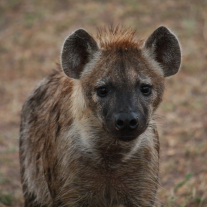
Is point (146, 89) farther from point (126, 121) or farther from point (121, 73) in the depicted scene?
point (126, 121)

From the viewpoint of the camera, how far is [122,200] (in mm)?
3211

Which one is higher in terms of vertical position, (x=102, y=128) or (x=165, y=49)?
(x=165, y=49)

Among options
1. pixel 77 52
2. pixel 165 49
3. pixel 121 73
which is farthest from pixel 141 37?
pixel 121 73

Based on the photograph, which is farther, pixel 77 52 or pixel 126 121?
pixel 77 52

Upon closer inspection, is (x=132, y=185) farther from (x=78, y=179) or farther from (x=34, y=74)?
(x=34, y=74)

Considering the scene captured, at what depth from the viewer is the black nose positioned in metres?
2.69

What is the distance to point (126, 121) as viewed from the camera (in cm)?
269

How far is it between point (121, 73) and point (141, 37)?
461 cm

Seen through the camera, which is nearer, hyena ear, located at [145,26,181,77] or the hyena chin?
the hyena chin

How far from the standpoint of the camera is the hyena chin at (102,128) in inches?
118

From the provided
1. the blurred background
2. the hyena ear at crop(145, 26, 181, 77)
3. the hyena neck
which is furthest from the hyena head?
the blurred background

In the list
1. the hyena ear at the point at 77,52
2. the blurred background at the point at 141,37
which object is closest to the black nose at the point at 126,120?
the hyena ear at the point at 77,52

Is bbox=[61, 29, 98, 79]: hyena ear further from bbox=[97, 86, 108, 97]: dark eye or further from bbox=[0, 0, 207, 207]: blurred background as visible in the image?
bbox=[0, 0, 207, 207]: blurred background

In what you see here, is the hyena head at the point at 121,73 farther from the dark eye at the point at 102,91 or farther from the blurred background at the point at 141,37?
the blurred background at the point at 141,37
